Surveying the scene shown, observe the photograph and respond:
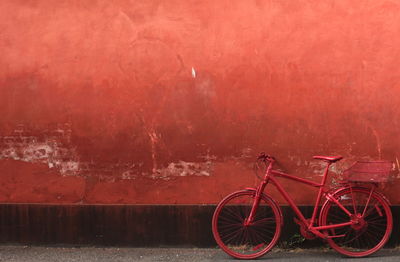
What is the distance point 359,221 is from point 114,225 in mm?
2643

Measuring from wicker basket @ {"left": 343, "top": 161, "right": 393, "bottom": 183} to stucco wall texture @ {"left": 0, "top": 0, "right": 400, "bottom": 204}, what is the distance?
1.42ft

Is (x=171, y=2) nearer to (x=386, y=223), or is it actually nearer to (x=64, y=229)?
(x=64, y=229)

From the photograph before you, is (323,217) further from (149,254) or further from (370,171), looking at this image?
(149,254)

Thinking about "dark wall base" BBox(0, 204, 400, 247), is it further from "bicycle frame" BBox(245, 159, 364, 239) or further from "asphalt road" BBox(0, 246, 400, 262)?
"bicycle frame" BBox(245, 159, 364, 239)

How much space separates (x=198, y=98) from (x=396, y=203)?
2.40 meters

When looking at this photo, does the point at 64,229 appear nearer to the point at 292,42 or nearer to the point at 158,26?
the point at 158,26

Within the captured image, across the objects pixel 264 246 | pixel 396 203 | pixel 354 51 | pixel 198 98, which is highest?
pixel 354 51

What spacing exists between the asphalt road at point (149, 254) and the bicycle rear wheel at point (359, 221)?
129 millimetres

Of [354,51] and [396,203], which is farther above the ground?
[354,51]

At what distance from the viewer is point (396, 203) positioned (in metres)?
6.19

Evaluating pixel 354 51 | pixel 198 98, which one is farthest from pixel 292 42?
pixel 198 98

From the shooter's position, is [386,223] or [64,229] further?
[64,229]

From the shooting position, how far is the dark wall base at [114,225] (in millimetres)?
6383

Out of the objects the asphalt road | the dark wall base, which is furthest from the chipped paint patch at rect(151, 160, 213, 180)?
the asphalt road
